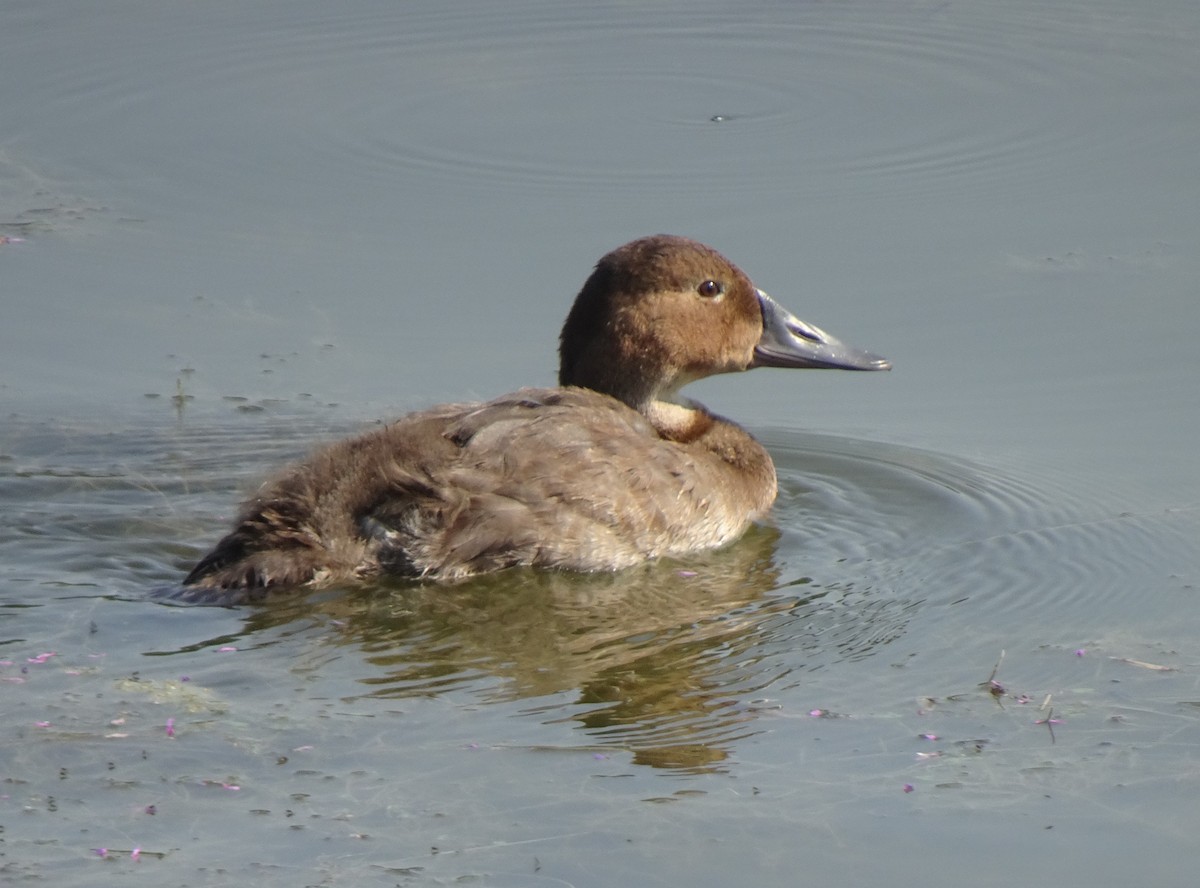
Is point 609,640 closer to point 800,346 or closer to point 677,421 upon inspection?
point 677,421

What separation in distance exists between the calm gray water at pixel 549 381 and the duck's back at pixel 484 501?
0.14m

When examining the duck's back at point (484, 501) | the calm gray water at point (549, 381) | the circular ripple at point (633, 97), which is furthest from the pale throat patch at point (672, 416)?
the circular ripple at point (633, 97)

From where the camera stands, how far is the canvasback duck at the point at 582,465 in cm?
593

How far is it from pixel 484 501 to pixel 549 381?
1.74m

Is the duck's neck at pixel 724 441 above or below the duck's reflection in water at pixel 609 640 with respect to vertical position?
above

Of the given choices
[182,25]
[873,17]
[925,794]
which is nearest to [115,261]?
[182,25]

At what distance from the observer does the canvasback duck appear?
19.5 ft

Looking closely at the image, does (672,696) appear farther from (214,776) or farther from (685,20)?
(685,20)

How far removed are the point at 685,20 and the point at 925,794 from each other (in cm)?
738

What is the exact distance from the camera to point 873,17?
10.9 metres

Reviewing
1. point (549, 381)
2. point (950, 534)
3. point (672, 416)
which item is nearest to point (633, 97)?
point (549, 381)

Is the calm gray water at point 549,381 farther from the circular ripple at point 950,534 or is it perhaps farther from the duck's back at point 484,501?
the duck's back at point 484,501

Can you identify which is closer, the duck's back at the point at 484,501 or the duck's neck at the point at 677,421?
the duck's back at the point at 484,501

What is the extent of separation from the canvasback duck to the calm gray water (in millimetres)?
149
